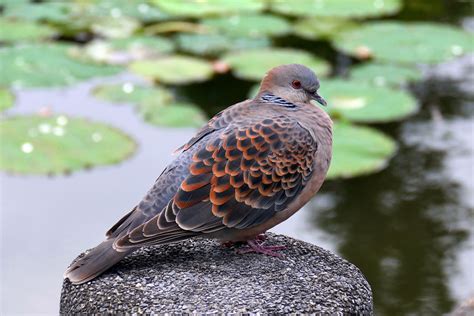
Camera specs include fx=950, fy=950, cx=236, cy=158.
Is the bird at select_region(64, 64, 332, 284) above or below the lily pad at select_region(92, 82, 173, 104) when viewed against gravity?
above

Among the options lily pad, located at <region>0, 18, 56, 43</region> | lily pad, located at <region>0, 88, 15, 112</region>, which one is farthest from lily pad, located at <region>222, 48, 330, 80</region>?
lily pad, located at <region>0, 88, 15, 112</region>

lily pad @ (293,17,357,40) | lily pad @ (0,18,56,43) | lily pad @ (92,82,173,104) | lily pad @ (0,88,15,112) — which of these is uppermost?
lily pad @ (293,17,357,40)

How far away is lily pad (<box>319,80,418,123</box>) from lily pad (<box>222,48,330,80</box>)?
16.7 inches

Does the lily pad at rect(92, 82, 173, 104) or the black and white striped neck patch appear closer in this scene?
the black and white striped neck patch

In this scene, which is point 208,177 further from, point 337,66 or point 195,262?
point 337,66

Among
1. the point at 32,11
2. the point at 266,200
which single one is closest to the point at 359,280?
the point at 266,200

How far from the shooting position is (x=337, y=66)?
1088 centimetres

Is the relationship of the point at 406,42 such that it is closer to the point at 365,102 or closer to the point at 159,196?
the point at 365,102

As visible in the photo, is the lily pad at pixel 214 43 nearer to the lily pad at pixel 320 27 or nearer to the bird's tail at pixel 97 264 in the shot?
the lily pad at pixel 320 27

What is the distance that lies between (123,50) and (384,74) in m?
2.89

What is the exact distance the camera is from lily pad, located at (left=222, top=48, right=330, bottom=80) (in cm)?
1002

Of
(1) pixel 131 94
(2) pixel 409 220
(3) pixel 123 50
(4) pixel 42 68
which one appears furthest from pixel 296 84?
(3) pixel 123 50

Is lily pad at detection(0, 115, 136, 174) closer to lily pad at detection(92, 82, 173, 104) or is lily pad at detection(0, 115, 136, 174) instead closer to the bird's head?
lily pad at detection(92, 82, 173, 104)

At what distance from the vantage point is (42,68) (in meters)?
9.95
